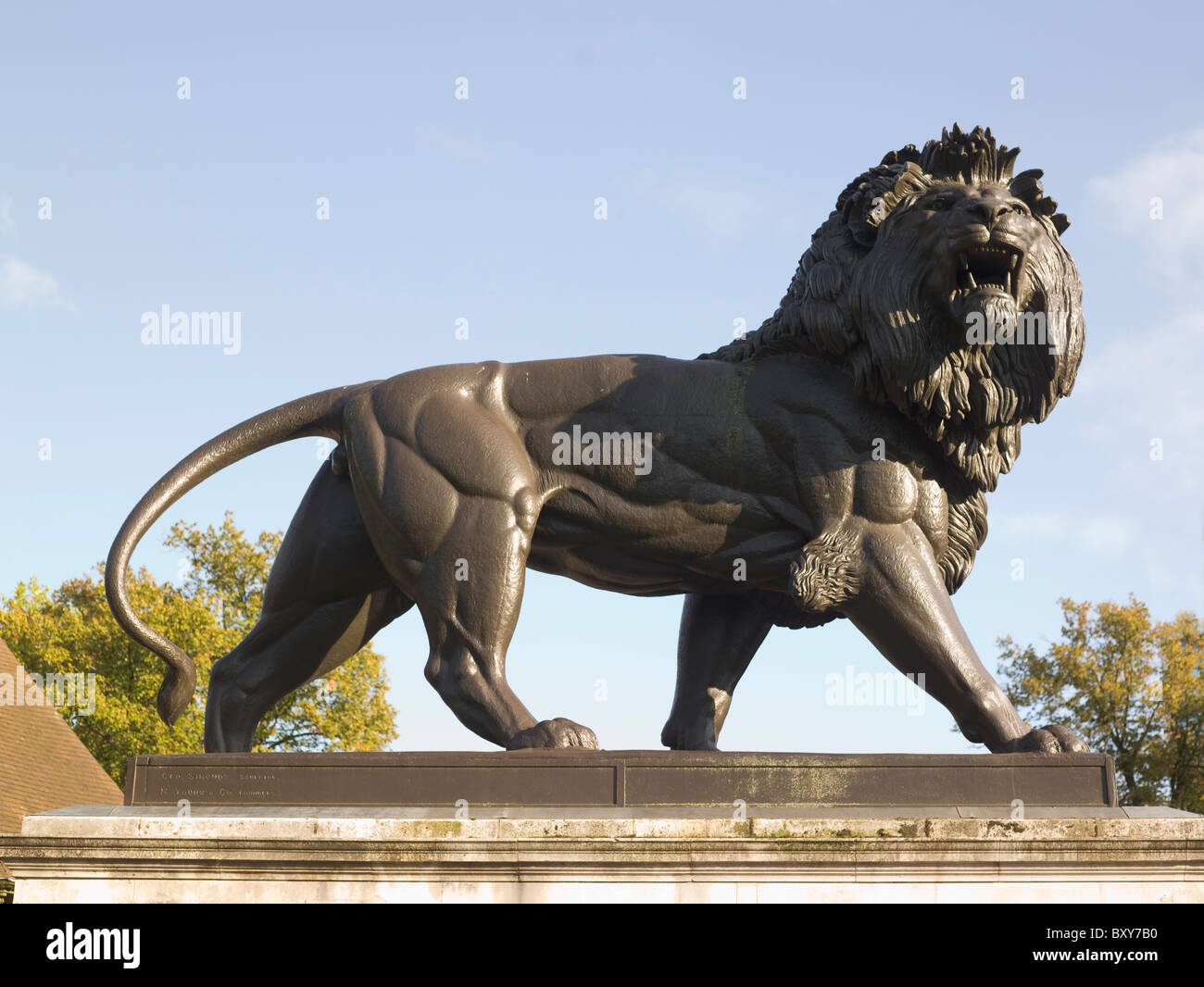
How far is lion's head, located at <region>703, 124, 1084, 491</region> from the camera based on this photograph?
6199 mm

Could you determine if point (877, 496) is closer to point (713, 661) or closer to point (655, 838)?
point (713, 661)

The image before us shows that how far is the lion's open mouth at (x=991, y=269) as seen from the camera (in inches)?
244

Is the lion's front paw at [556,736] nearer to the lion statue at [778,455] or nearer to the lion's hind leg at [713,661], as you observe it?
the lion statue at [778,455]

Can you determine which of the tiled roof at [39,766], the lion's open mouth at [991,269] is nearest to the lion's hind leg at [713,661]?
the lion's open mouth at [991,269]

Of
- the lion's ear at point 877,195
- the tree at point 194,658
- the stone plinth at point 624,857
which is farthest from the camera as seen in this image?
the tree at point 194,658

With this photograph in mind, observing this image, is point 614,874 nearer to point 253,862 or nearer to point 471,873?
point 471,873

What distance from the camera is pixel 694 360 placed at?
6750 millimetres

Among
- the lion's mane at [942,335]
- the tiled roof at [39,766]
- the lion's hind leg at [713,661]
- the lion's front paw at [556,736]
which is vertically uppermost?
the lion's mane at [942,335]

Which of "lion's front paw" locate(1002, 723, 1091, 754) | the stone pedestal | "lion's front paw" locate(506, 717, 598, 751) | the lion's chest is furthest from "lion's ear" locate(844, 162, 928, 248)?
"lion's front paw" locate(506, 717, 598, 751)

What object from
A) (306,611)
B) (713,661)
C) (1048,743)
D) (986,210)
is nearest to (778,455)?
(713,661)

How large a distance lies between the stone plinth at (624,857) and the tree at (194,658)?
20.2 m
